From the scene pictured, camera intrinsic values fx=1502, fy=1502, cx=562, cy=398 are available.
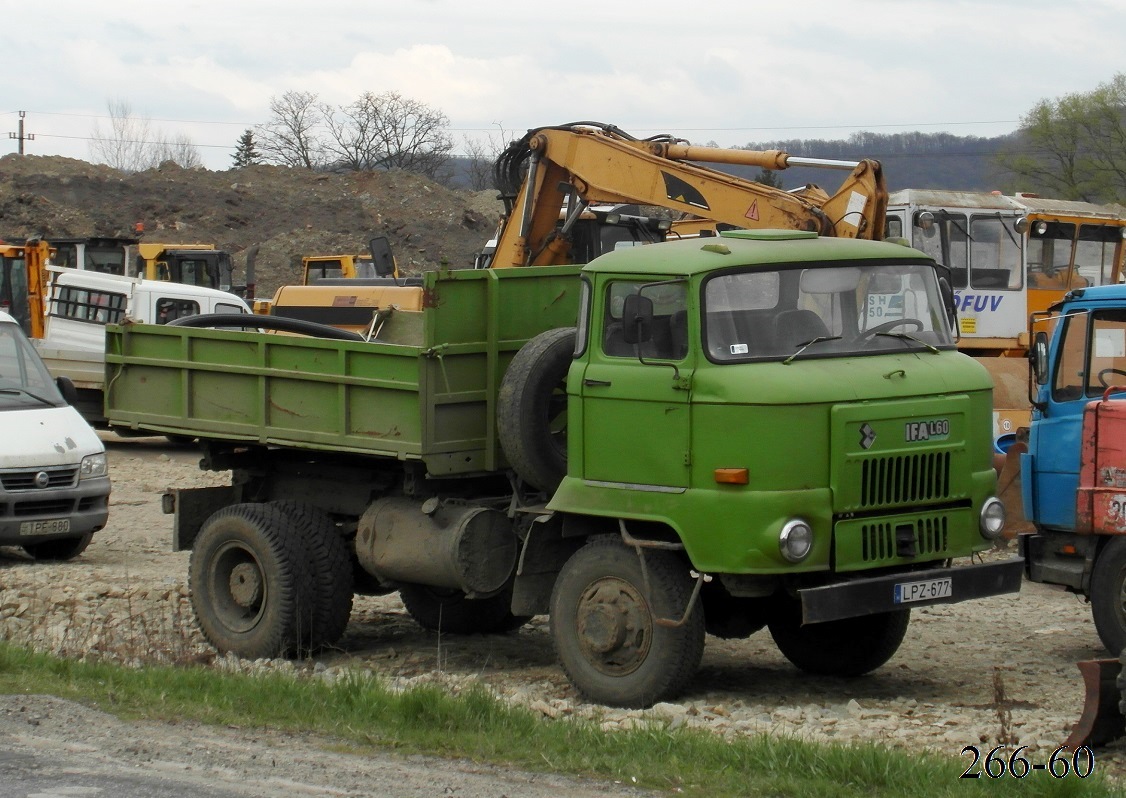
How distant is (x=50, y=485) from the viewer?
12430 mm

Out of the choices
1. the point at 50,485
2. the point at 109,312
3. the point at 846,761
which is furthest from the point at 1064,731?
the point at 109,312

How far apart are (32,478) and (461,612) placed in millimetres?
4191

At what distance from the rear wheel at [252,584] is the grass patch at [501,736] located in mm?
965

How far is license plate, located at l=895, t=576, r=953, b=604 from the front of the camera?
752 centimetres

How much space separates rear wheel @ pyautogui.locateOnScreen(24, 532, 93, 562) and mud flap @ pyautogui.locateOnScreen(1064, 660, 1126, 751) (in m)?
9.10

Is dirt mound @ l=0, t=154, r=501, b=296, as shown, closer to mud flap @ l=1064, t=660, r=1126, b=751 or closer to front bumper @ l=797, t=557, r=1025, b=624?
front bumper @ l=797, t=557, r=1025, b=624

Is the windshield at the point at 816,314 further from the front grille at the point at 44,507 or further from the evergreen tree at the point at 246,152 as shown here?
the evergreen tree at the point at 246,152

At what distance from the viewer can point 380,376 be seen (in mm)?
8758

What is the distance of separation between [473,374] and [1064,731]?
12.3 ft

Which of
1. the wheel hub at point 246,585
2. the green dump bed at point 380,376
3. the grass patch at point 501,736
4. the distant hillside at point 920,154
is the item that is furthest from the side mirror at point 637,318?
the distant hillside at point 920,154

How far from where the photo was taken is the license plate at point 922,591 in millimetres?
7520

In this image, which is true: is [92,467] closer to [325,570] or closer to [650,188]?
[325,570]

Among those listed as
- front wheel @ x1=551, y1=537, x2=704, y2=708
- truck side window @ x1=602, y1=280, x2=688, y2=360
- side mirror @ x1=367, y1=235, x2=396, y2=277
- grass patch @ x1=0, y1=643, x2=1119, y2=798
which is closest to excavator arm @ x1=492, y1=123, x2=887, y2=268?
truck side window @ x1=602, y1=280, x2=688, y2=360

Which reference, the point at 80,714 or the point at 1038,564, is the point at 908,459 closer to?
the point at 1038,564
